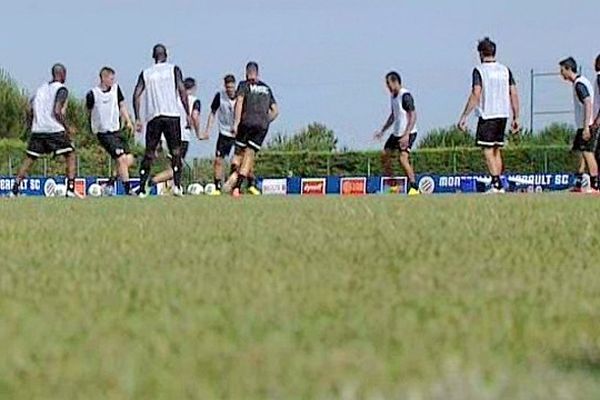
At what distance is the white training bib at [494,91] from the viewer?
16.1 metres

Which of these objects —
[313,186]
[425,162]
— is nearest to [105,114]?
[313,186]

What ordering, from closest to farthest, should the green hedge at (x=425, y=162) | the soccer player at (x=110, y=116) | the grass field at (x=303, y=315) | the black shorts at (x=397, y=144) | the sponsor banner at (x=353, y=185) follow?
the grass field at (x=303, y=315)
the soccer player at (x=110, y=116)
the black shorts at (x=397, y=144)
the sponsor banner at (x=353, y=185)
the green hedge at (x=425, y=162)

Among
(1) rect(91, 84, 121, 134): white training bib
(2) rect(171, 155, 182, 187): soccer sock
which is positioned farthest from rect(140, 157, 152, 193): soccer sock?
(1) rect(91, 84, 121, 134): white training bib

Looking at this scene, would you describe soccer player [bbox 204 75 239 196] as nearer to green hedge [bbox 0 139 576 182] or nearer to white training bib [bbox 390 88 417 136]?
white training bib [bbox 390 88 417 136]

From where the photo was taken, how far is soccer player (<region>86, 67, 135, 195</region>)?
61.4 ft

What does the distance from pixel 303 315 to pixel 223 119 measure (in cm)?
1686

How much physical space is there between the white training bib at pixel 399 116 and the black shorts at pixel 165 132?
162 inches

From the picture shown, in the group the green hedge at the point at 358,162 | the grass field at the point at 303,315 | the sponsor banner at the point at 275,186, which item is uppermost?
the green hedge at the point at 358,162

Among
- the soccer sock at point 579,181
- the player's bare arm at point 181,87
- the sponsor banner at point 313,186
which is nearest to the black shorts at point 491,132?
the soccer sock at point 579,181

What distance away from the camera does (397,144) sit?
1961 centimetres

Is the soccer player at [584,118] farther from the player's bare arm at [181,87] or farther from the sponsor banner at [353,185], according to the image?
the sponsor banner at [353,185]

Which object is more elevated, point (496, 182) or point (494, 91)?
point (494, 91)

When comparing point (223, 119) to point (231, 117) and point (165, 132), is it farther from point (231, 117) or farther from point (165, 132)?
point (165, 132)

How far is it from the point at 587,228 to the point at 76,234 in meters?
2.75
